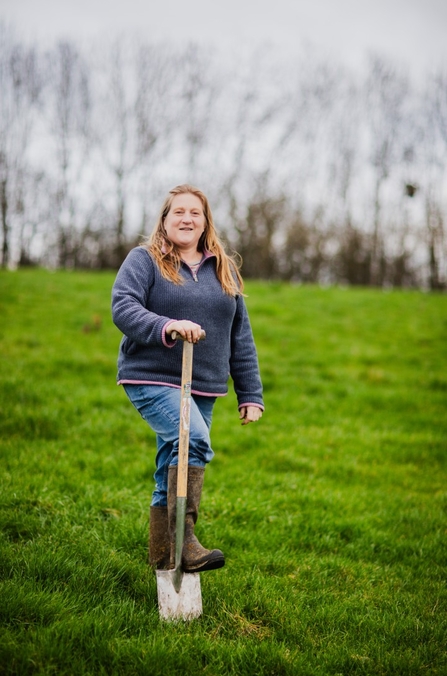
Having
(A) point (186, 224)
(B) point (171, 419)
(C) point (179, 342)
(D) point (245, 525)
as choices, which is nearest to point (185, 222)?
(A) point (186, 224)

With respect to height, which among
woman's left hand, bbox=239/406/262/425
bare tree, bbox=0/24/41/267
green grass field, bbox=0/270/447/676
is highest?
bare tree, bbox=0/24/41/267

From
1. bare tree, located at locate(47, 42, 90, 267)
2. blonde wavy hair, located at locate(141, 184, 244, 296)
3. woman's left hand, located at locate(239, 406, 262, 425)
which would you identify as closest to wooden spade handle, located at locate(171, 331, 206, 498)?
blonde wavy hair, located at locate(141, 184, 244, 296)

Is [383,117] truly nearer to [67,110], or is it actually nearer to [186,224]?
[67,110]

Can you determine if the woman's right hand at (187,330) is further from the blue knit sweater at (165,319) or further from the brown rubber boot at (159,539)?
the brown rubber boot at (159,539)

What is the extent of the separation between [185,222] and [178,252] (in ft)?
0.65

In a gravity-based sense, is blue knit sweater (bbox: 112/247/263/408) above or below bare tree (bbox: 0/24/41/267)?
below

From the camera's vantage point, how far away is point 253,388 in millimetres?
3848

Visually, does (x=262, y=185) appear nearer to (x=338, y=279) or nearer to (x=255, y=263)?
(x=255, y=263)

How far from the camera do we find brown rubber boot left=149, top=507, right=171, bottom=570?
364 cm

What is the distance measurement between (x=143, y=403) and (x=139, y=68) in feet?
86.8

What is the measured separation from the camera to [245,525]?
454cm

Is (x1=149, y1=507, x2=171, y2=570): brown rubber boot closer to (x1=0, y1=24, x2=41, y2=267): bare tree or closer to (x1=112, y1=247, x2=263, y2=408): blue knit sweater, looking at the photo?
(x1=112, y1=247, x2=263, y2=408): blue knit sweater

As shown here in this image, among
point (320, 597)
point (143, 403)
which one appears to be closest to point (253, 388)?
point (143, 403)

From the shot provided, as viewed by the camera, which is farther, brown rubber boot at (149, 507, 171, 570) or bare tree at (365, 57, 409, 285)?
bare tree at (365, 57, 409, 285)
